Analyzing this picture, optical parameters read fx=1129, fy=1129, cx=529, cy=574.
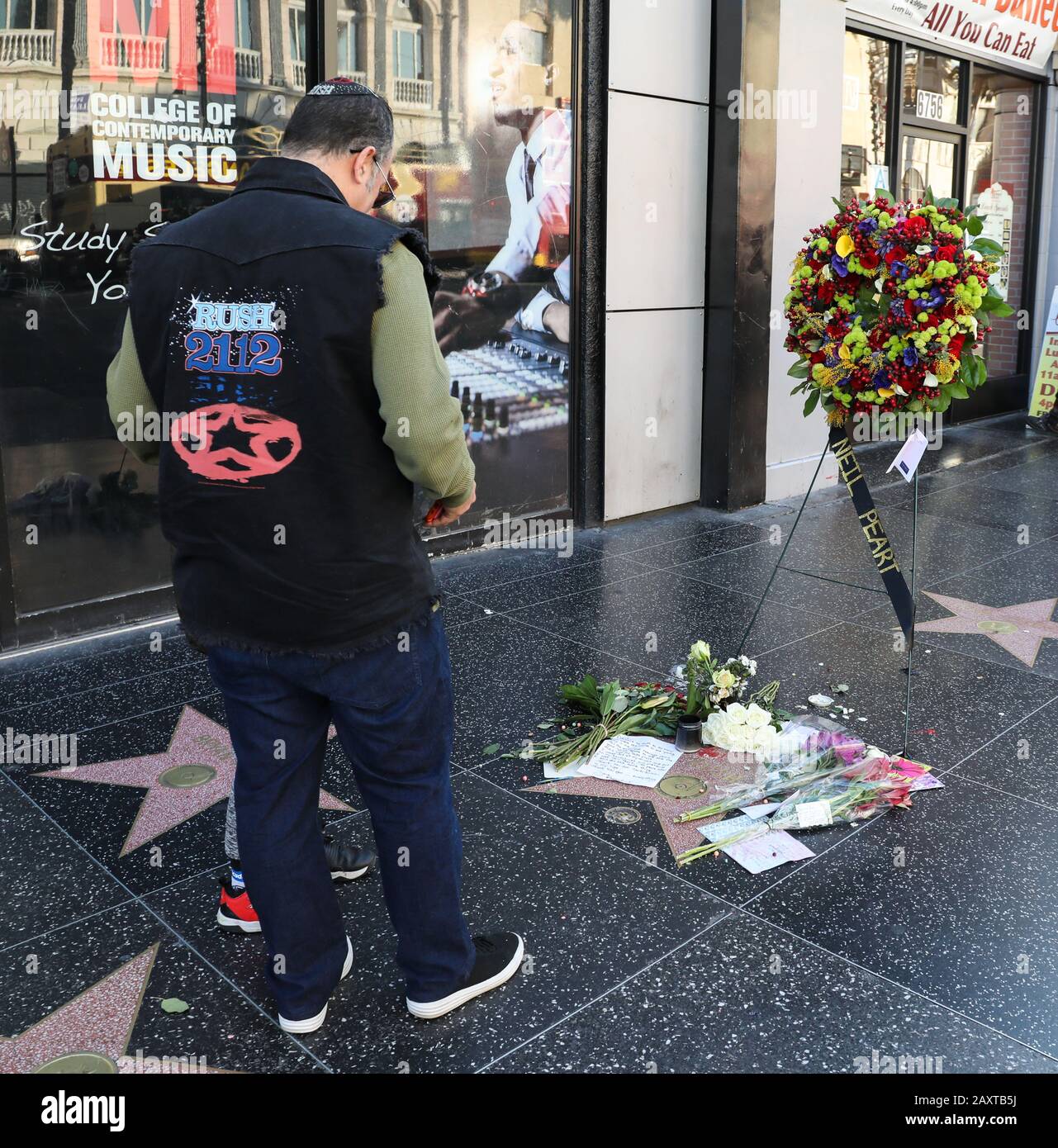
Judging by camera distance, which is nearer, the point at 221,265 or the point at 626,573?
the point at 221,265

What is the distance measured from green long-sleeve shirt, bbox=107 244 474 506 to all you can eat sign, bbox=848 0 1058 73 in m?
8.27

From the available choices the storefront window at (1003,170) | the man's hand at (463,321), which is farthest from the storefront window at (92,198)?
the storefront window at (1003,170)

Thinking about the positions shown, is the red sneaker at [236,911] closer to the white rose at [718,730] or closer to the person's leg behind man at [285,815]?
the person's leg behind man at [285,815]

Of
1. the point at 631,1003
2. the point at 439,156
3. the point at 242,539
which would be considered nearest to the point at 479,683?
the point at 631,1003

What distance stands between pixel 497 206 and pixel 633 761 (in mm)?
3831

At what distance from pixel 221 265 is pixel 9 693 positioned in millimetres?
3081

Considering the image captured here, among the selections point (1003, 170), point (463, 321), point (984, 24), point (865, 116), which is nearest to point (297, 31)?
point (463, 321)

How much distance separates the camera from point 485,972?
2.69 metres

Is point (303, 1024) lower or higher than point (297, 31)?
lower

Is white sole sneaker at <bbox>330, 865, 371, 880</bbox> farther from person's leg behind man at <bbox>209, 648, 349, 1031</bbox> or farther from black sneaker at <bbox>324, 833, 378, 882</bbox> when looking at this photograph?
person's leg behind man at <bbox>209, 648, 349, 1031</bbox>

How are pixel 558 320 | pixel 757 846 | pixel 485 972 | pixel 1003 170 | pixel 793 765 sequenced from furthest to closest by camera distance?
pixel 1003 170, pixel 558 320, pixel 793 765, pixel 757 846, pixel 485 972

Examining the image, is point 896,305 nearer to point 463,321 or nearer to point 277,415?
point 277,415

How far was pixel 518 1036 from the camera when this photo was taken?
2559mm
